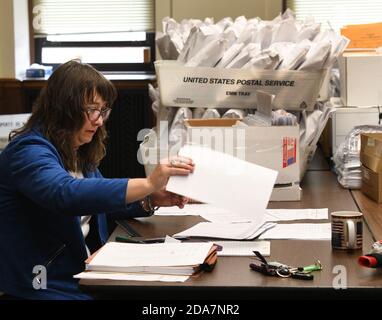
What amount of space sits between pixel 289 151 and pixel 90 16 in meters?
2.67

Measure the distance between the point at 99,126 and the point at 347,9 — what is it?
2858 millimetres

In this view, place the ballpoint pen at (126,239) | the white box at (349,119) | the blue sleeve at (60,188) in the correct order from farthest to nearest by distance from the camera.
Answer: the white box at (349,119), the ballpoint pen at (126,239), the blue sleeve at (60,188)

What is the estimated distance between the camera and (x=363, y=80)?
128 inches

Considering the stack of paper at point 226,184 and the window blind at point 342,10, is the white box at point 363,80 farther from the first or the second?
the stack of paper at point 226,184

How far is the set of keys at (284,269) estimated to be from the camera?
1.62 metres

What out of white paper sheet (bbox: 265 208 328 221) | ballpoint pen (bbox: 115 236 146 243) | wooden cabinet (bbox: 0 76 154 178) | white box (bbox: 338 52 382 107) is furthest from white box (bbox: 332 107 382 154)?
wooden cabinet (bbox: 0 76 154 178)

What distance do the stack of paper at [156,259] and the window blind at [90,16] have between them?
311cm

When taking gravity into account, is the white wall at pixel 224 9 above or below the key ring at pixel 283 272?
above

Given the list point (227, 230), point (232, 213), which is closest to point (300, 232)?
point (227, 230)

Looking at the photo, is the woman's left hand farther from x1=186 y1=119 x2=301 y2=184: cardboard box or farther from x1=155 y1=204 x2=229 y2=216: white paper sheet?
x1=186 y1=119 x2=301 y2=184: cardboard box

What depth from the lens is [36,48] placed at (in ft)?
16.1

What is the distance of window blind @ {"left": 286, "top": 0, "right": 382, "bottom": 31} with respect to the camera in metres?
4.55

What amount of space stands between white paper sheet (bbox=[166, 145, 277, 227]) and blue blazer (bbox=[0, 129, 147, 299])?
6.8 inches

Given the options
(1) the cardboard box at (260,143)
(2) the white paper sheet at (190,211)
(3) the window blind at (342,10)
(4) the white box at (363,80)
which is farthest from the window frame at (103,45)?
(2) the white paper sheet at (190,211)
